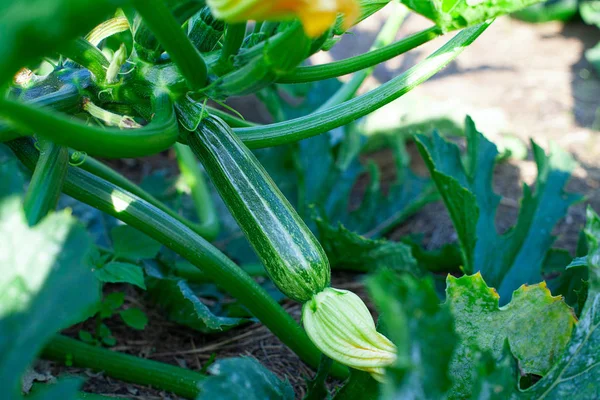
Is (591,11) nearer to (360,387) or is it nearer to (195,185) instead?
(195,185)

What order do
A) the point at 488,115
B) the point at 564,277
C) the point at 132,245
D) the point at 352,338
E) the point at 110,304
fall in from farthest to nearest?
1. the point at 488,115
2. the point at 564,277
3. the point at 110,304
4. the point at 132,245
5. the point at 352,338

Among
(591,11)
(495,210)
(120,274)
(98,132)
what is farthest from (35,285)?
(591,11)

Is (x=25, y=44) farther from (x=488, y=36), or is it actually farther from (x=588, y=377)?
(x=488, y=36)

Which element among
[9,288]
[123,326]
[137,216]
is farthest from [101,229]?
[9,288]

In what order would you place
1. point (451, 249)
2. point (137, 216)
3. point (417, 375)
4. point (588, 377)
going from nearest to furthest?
point (417, 375) → point (588, 377) → point (137, 216) → point (451, 249)

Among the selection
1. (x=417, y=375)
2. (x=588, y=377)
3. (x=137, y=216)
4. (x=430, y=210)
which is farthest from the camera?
(x=430, y=210)

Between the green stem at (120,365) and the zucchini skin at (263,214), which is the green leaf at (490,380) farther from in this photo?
the green stem at (120,365)
